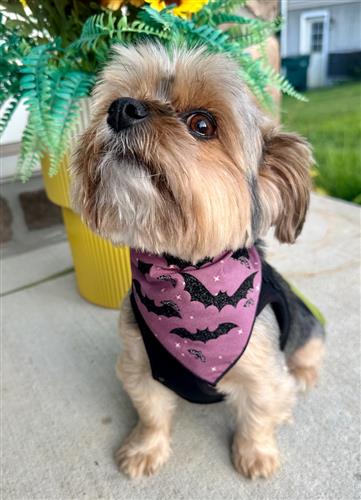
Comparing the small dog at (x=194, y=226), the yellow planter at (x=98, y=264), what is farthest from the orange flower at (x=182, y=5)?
the yellow planter at (x=98, y=264)

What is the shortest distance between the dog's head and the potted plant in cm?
42

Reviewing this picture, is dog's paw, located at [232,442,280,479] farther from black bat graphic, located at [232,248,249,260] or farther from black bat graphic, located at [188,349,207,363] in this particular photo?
black bat graphic, located at [232,248,249,260]

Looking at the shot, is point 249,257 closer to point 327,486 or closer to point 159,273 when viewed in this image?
point 159,273

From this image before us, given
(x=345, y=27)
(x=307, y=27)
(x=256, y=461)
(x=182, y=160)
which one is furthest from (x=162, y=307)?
(x=345, y=27)

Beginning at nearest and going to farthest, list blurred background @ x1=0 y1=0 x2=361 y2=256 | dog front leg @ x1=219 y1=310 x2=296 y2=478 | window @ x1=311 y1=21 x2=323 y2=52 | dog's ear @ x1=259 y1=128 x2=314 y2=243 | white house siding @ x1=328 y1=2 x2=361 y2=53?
1. dog's ear @ x1=259 y1=128 x2=314 y2=243
2. dog front leg @ x1=219 y1=310 x2=296 y2=478
3. blurred background @ x1=0 y1=0 x2=361 y2=256
4. white house siding @ x1=328 y1=2 x2=361 y2=53
5. window @ x1=311 y1=21 x2=323 y2=52

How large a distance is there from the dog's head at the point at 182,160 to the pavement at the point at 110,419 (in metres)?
0.79

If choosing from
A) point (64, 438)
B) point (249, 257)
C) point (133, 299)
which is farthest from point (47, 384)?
point (249, 257)

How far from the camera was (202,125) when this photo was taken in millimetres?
1114

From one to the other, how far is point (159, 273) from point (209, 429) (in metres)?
0.72

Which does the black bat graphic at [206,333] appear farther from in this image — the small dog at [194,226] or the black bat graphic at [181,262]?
the black bat graphic at [181,262]

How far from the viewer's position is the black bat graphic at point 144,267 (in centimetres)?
134

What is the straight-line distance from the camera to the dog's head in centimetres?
106

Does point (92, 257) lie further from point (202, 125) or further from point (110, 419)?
point (202, 125)

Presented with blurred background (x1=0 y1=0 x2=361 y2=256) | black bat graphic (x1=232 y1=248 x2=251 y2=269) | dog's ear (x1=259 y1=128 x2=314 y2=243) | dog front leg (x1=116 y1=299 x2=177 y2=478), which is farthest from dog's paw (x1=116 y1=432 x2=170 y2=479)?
blurred background (x1=0 y1=0 x2=361 y2=256)
